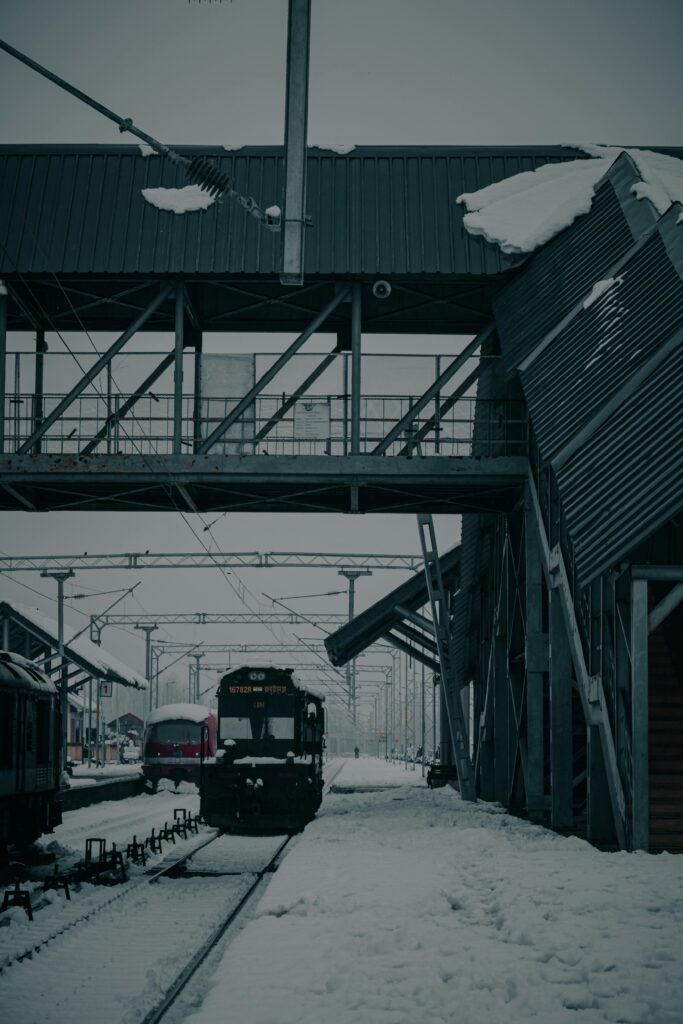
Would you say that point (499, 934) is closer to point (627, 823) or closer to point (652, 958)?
point (652, 958)

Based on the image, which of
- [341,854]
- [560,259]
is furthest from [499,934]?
[560,259]

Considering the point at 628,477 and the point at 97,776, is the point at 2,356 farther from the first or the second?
the point at 97,776

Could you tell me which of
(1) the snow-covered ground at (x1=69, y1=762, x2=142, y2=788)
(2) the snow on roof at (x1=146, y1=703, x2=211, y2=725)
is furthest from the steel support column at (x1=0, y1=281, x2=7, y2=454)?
(2) the snow on roof at (x1=146, y1=703, x2=211, y2=725)

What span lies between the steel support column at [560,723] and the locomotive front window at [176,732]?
25757 mm

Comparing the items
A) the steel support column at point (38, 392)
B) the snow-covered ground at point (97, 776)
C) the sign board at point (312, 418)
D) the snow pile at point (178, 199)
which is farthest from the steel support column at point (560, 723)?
the snow-covered ground at point (97, 776)

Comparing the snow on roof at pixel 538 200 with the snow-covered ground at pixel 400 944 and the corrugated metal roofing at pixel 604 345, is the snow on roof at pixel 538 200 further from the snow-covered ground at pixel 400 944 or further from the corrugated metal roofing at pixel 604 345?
the snow-covered ground at pixel 400 944

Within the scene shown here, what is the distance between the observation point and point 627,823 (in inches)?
637

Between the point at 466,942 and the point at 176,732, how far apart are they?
3592 centimetres

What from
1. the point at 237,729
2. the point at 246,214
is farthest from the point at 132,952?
the point at 237,729

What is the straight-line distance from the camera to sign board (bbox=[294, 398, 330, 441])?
2473 centimetres

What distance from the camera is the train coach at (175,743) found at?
1794 inches

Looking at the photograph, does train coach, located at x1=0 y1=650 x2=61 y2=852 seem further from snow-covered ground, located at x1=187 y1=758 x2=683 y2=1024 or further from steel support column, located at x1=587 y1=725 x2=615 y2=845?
steel support column, located at x1=587 y1=725 x2=615 y2=845

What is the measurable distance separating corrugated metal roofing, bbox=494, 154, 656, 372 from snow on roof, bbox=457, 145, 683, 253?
0.31 meters

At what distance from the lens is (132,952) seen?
43.1 feet
